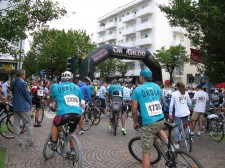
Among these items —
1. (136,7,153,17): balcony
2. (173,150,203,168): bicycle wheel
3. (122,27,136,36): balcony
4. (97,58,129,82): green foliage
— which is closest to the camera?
(173,150,203,168): bicycle wheel

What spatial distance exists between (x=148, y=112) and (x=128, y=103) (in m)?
12.3

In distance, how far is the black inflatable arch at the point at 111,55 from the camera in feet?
57.8

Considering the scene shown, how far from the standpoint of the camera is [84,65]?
1773cm

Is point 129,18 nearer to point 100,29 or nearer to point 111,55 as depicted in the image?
point 100,29

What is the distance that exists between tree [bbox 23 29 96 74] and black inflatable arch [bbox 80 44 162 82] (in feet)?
76.8

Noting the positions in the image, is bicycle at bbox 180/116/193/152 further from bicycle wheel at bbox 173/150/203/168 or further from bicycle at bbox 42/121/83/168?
bicycle at bbox 42/121/83/168

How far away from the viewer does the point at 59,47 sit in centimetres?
4325

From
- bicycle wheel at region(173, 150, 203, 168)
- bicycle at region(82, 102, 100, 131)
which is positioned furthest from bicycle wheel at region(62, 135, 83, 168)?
bicycle at region(82, 102, 100, 131)

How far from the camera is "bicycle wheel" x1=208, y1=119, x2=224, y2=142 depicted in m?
→ 10.5

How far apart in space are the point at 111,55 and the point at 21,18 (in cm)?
1175

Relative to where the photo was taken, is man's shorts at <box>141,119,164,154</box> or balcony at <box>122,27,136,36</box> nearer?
man's shorts at <box>141,119,164,154</box>

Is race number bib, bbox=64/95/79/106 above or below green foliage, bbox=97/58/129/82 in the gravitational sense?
below

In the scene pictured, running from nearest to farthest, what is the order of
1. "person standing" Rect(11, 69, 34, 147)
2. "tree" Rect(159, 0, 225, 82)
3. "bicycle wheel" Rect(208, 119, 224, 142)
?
1. "person standing" Rect(11, 69, 34, 147)
2. "tree" Rect(159, 0, 225, 82)
3. "bicycle wheel" Rect(208, 119, 224, 142)

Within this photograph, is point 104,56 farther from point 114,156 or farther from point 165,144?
point 165,144
